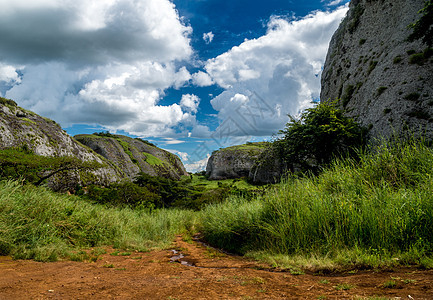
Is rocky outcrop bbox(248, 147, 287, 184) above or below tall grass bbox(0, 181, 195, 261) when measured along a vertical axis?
above

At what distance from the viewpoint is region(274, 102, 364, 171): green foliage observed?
546 inches

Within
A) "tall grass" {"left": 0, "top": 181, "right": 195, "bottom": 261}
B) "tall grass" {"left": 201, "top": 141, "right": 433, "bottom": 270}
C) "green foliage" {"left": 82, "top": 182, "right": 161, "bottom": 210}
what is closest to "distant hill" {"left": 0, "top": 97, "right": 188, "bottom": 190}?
"green foliage" {"left": 82, "top": 182, "right": 161, "bottom": 210}

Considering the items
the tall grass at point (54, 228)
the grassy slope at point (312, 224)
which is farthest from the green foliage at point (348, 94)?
the tall grass at point (54, 228)

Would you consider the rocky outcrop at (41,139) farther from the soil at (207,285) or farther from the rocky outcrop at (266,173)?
the rocky outcrop at (266,173)

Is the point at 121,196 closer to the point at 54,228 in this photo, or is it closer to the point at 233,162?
the point at 54,228

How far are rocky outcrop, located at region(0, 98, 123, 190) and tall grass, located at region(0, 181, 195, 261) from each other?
6.21 metres

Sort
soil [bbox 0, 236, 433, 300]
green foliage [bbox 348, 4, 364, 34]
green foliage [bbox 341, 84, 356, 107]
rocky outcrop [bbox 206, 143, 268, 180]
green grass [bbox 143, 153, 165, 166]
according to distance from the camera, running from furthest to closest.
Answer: rocky outcrop [bbox 206, 143, 268, 180], green grass [bbox 143, 153, 165, 166], green foliage [bbox 348, 4, 364, 34], green foliage [bbox 341, 84, 356, 107], soil [bbox 0, 236, 433, 300]

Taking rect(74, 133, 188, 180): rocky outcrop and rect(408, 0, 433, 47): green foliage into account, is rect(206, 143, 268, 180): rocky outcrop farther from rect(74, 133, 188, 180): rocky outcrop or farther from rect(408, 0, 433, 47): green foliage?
rect(408, 0, 433, 47): green foliage

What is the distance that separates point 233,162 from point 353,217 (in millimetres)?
35034

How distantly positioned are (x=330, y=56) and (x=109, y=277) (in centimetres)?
2933

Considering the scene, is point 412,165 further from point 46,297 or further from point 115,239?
point 115,239

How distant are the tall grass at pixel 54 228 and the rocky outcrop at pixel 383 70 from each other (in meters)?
13.3

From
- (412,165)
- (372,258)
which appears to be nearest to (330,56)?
(412,165)

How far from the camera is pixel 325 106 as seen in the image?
1455cm
